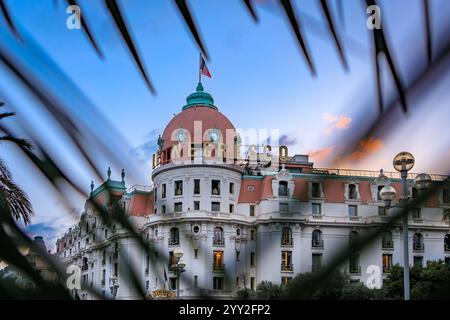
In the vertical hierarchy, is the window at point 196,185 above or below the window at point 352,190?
above

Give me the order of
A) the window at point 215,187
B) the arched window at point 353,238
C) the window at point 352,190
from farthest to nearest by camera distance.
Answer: the window at point 215,187
the window at point 352,190
the arched window at point 353,238

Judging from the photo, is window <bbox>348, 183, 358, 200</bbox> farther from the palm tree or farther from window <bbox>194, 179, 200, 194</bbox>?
window <bbox>194, 179, 200, 194</bbox>

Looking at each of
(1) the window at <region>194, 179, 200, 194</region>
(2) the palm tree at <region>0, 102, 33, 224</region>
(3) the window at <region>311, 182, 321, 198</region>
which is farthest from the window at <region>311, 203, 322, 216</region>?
(1) the window at <region>194, 179, 200, 194</region>

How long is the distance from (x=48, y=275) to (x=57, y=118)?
0.07 metres

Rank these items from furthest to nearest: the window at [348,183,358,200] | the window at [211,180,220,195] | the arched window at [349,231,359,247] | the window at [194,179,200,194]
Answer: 1. the window at [211,180,220,195]
2. the window at [194,179,200,194]
3. the window at [348,183,358,200]
4. the arched window at [349,231,359,247]

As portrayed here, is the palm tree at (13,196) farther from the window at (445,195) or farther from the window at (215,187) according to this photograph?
the window at (215,187)

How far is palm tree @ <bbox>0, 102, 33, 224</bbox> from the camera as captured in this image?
32 cm

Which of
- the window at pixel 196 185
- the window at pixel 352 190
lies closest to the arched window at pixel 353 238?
the window at pixel 352 190

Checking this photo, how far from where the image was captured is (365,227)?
23 cm

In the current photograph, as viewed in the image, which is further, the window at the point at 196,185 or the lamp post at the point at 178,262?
the window at the point at 196,185

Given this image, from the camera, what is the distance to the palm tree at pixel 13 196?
317 millimetres

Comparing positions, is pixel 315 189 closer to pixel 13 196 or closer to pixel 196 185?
pixel 13 196

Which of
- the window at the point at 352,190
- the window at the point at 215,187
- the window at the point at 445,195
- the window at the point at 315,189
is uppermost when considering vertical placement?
the window at the point at 215,187
